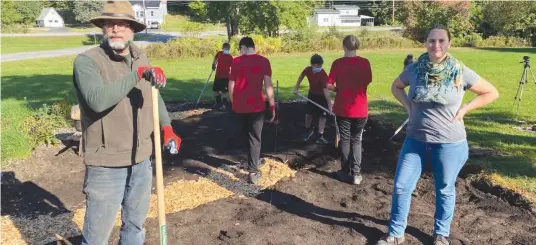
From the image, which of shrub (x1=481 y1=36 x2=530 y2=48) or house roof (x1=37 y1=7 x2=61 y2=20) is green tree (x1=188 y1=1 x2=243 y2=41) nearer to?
shrub (x1=481 y1=36 x2=530 y2=48)

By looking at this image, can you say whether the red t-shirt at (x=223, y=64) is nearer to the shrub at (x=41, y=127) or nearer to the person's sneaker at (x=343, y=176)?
the shrub at (x=41, y=127)

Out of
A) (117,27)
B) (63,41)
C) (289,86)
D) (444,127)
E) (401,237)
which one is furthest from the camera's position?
(63,41)

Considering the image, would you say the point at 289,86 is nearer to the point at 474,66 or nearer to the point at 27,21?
the point at 474,66

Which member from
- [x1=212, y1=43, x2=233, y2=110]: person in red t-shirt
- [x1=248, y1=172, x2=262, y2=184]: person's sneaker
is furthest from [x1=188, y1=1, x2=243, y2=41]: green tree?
[x1=248, y1=172, x2=262, y2=184]: person's sneaker

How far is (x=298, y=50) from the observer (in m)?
28.7

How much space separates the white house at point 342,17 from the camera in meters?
61.6

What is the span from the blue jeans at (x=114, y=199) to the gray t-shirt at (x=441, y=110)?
2.25m

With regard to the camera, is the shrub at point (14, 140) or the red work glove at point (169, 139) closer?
the red work glove at point (169, 139)

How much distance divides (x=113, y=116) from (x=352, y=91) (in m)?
3.22

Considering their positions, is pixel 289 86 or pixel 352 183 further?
pixel 289 86

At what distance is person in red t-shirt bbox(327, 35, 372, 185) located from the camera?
5.37 meters

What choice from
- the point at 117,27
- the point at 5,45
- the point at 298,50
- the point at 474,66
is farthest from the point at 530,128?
the point at 5,45

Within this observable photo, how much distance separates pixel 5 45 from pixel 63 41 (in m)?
5.61

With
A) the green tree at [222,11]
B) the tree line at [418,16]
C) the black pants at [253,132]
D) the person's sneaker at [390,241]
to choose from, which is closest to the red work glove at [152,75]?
the person's sneaker at [390,241]
